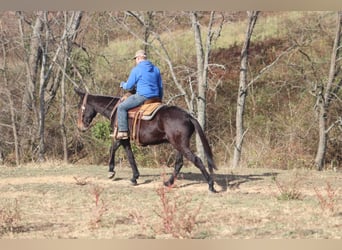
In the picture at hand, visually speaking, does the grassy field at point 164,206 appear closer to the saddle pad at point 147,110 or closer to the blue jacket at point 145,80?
the saddle pad at point 147,110

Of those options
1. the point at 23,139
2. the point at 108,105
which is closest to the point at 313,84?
the point at 108,105

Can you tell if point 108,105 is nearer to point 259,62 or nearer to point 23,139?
point 23,139

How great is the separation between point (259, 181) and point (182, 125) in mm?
2121

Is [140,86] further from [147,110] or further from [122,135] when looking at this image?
[122,135]

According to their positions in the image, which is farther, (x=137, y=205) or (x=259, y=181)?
(x=259, y=181)

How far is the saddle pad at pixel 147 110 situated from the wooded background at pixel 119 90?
7872 millimetres

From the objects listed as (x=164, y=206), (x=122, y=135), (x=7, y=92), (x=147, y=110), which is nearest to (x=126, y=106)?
(x=147, y=110)

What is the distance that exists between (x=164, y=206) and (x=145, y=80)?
147 inches

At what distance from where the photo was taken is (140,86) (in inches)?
400

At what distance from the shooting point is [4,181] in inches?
442

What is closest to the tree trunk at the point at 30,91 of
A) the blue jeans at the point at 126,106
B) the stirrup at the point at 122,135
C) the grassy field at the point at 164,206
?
the grassy field at the point at 164,206

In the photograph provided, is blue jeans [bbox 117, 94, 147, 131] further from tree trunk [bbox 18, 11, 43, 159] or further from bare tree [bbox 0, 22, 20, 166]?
tree trunk [bbox 18, 11, 43, 159]

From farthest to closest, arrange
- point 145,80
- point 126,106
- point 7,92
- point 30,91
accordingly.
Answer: point 30,91
point 7,92
point 126,106
point 145,80

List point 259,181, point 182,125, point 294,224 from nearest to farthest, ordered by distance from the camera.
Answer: point 294,224 → point 182,125 → point 259,181
